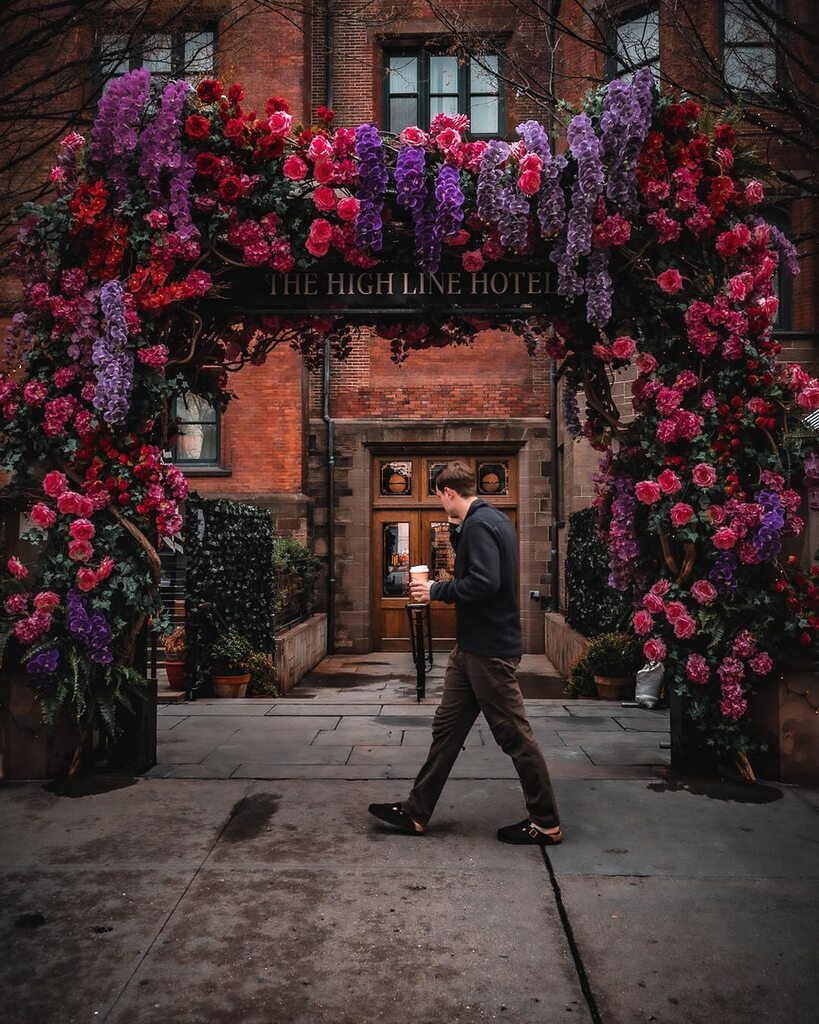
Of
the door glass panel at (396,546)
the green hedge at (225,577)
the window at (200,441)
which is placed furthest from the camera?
the door glass panel at (396,546)

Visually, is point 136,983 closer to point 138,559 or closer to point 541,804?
point 541,804

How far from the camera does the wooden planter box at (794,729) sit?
582cm

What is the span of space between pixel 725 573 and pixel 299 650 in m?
8.79

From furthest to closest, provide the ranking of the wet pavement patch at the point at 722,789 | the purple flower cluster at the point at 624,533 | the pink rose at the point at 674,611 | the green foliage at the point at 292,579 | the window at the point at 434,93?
the window at the point at 434,93 → the green foliage at the point at 292,579 → the purple flower cluster at the point at 624,533 → the pink rose at the point at 674,611 → the wet pavement patch at the point at 722,789

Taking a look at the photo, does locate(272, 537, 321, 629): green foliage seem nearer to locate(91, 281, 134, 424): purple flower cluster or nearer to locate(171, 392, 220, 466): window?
locate(171, 392, 220, 466): window

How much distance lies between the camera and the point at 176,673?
407 inches

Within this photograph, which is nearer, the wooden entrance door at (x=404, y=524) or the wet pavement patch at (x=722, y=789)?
the wet pavement patch at (x=722, y=789)

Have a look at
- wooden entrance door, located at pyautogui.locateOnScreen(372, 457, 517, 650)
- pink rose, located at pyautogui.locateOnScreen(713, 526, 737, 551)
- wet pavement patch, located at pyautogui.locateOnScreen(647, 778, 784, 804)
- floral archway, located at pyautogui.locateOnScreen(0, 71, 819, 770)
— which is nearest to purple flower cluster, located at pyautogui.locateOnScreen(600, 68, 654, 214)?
floral archway, located at pyautogui.locateOnScreen(0, 71, 819, 770)

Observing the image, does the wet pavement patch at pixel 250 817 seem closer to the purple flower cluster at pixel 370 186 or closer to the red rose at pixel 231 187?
the purple flower cluster at pixel 370 186

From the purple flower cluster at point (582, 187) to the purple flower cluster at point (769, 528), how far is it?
196 cm

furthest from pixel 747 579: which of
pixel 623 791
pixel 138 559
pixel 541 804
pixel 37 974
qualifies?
pixel 37 974

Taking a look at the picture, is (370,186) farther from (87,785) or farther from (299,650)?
(299,650)

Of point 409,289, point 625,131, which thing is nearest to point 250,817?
point 409,289

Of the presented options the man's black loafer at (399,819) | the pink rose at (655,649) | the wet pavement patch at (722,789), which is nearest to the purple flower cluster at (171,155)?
the man's black loafer at (399,819)
